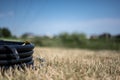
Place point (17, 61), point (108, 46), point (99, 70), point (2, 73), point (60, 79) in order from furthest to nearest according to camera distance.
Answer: point (108, 46) < point (99, 70) < point (17, 61) < point (2, 73) < point (60, 79)

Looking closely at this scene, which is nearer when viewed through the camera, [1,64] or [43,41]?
[1,64]

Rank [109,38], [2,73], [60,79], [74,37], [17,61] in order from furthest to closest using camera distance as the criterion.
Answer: [74,37]
[109,38]
[17,61]
[2,73]
[60,79]

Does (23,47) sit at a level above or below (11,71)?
above

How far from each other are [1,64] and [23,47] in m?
0.66

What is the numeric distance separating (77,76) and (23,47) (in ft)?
4.66

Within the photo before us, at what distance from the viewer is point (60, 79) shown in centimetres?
506

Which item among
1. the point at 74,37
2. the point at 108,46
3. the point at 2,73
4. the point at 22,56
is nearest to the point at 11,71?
the point at 2,73

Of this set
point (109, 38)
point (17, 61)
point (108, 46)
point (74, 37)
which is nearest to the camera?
point (17, 61)

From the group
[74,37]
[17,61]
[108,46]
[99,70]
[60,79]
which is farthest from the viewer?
[74,37]

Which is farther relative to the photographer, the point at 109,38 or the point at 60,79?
the point at 109,38

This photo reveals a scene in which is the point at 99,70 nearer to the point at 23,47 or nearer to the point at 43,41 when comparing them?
the point at 23,47

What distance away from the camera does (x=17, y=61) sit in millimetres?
5828

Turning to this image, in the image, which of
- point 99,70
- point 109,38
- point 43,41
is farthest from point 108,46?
point 99,70

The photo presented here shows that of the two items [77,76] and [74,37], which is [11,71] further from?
[74,37]
